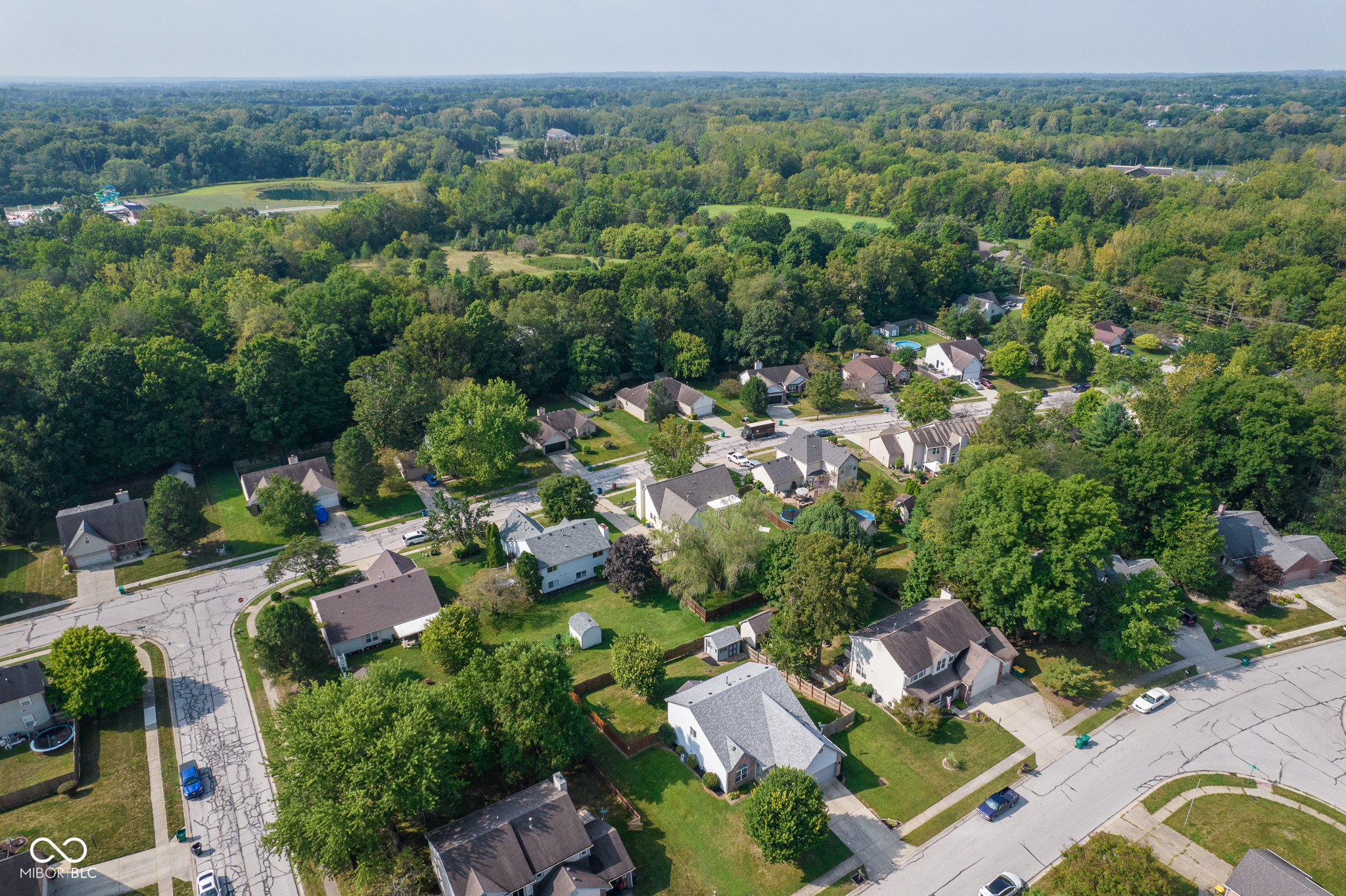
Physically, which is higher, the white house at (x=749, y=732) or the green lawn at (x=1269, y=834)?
the white house at (x=749, y=732)

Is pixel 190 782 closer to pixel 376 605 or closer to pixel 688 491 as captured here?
pixel 376 605

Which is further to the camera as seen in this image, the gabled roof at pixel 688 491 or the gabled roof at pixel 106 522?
the gabled roof at pixel 688 491

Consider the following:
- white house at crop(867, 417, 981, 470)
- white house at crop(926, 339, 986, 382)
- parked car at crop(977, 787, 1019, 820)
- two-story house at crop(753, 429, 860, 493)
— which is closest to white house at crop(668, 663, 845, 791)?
parked car at crop(977, 787, 1019, 820)

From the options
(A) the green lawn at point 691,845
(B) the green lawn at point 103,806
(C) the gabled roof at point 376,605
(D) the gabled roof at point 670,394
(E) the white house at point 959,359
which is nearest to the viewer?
(A) the green lawn at point 691,845

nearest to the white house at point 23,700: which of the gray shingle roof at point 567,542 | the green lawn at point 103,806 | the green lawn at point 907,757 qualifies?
the green lawn at point 103,806

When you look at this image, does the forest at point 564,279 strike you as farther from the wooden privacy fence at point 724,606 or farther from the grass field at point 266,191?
the wooden privacy fence at point 724,606

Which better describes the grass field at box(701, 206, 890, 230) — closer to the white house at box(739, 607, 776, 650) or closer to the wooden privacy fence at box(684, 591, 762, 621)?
the wooden privacy fence at box(684, 591, 762, 621)

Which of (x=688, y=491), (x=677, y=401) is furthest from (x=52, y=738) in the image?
(x=677, y=401)

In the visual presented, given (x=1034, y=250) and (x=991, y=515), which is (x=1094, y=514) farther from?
(x=1034, y=250)
